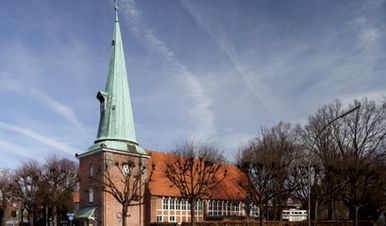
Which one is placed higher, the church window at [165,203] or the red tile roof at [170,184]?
the red tile roof at [170,184]

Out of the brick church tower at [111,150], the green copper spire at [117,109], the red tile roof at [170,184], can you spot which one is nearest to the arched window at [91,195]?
the brick church tower at [111,150]

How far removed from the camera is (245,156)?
47.8 metres

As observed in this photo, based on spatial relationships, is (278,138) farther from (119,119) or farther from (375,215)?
(119,119)

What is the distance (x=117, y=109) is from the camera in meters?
46.0

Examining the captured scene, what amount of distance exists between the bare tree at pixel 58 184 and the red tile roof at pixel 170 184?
435 inches

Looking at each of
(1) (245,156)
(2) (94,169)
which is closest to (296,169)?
(1) (245,156)

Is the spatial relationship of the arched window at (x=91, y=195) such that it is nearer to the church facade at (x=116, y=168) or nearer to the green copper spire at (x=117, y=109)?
the church facade at (x=116, y=168)

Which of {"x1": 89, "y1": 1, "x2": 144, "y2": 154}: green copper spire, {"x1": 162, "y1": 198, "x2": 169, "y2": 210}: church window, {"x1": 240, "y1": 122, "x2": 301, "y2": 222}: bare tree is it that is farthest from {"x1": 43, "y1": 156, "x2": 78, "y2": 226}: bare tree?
{"x1": 240, "y1": 122, "x2": 301, "y2": 222}: bare tree


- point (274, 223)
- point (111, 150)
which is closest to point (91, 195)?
point (111, 150)

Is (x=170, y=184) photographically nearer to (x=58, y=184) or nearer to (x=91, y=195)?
(x=91, y=195)

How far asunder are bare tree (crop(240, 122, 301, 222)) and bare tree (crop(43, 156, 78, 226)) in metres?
23.3

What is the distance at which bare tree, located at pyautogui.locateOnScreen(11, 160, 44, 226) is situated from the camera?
5181cm

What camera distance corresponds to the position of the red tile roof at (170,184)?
4819 cm

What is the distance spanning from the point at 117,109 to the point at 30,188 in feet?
61.8
